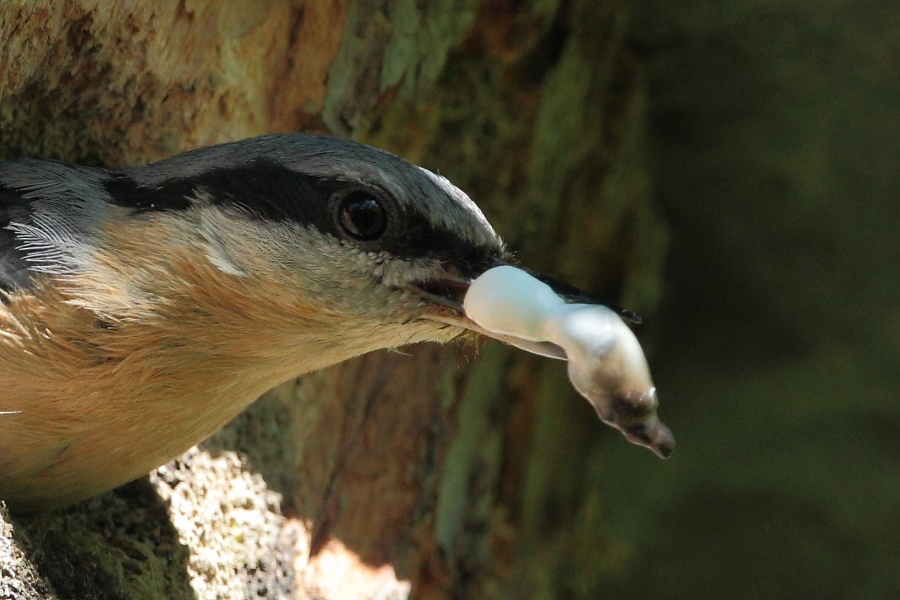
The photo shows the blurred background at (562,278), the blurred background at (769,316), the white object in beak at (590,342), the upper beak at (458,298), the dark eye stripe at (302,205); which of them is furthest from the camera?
the blurred background at (769,316)

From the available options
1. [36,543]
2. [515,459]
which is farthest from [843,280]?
[36,543]

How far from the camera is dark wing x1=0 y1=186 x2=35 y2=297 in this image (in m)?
1.98

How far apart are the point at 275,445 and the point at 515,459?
1194 mm

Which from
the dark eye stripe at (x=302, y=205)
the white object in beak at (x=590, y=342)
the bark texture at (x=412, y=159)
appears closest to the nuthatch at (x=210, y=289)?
the dark eye stripe at (x=302, y=205)

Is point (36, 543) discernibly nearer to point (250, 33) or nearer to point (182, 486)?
point (182, 486)

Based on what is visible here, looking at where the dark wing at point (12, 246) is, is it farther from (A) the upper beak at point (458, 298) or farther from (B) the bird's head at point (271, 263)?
(A) the upper beak at point (458, 298)

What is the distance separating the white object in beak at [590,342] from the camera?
1712mm

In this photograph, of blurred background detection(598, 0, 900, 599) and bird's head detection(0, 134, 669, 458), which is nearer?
bird's head detection(0, 134, 669, 458)

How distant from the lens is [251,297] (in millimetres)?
1992

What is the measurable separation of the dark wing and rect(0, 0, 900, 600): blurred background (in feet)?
0.83

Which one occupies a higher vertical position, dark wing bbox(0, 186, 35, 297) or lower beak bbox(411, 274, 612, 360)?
lower beak bbox(411, 274, 612, 360)

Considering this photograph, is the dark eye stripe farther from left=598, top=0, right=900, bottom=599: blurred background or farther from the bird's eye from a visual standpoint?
left=598, top=0, right=900, bottom=599: blurred background

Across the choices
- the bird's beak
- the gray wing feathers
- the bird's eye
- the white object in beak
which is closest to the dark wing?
the gray wing feathers

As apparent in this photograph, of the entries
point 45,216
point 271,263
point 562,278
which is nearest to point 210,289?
point 271,263
